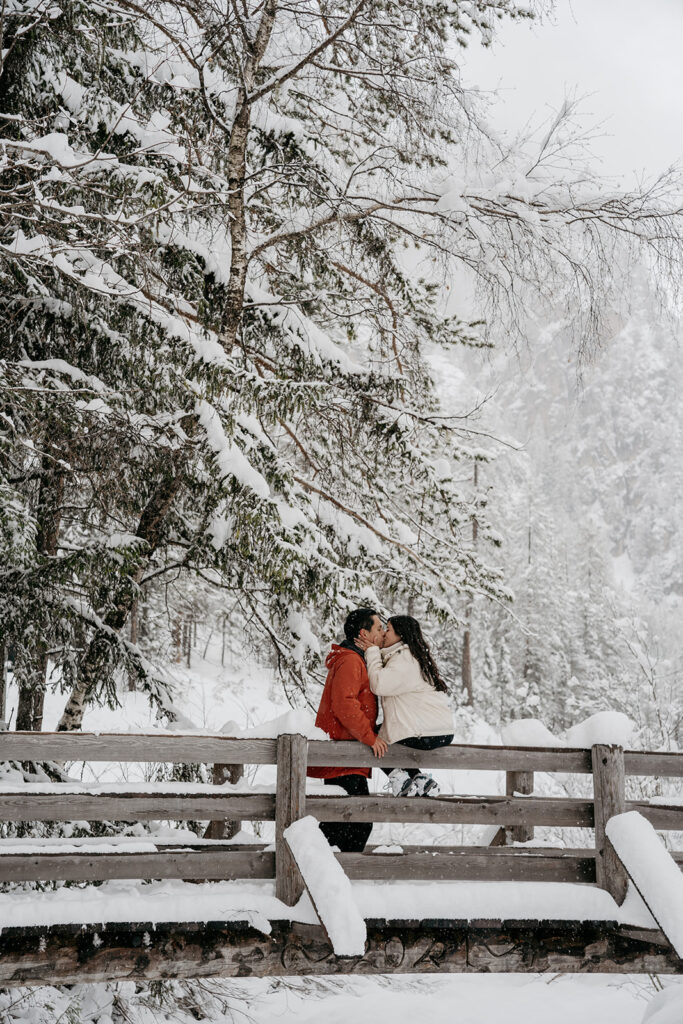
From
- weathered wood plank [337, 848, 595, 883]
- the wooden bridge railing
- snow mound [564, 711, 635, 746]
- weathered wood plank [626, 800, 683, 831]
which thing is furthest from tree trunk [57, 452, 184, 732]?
weathered wood plank [626, 800, 683, 831]

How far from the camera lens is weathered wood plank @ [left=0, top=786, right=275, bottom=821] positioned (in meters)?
3.89

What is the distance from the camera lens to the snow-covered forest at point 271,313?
17.6 feet

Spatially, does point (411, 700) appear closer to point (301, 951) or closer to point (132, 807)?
point (301, 951)

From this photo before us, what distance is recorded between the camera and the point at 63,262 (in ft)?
13.6

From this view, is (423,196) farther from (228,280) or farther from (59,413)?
(59,413)

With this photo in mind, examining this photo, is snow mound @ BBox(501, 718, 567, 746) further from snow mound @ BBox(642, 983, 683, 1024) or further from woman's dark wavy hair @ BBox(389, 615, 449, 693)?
snow mound @ BBox(642, 983, 683, 1024)

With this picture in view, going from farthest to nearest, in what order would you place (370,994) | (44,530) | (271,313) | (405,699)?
(370,994) → (271,313) → (44,530) → (405,699)

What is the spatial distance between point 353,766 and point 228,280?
4364 millimetres

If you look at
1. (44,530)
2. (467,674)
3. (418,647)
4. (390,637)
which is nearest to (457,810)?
(418,647)

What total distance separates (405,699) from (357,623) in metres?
0.62

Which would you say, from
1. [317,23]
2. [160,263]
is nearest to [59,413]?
[160,263]

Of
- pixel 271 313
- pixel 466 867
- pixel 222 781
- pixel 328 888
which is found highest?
pixel 271 313

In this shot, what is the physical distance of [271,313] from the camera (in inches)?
283

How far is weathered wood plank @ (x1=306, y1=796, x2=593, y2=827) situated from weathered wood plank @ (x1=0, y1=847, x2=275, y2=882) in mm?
451
